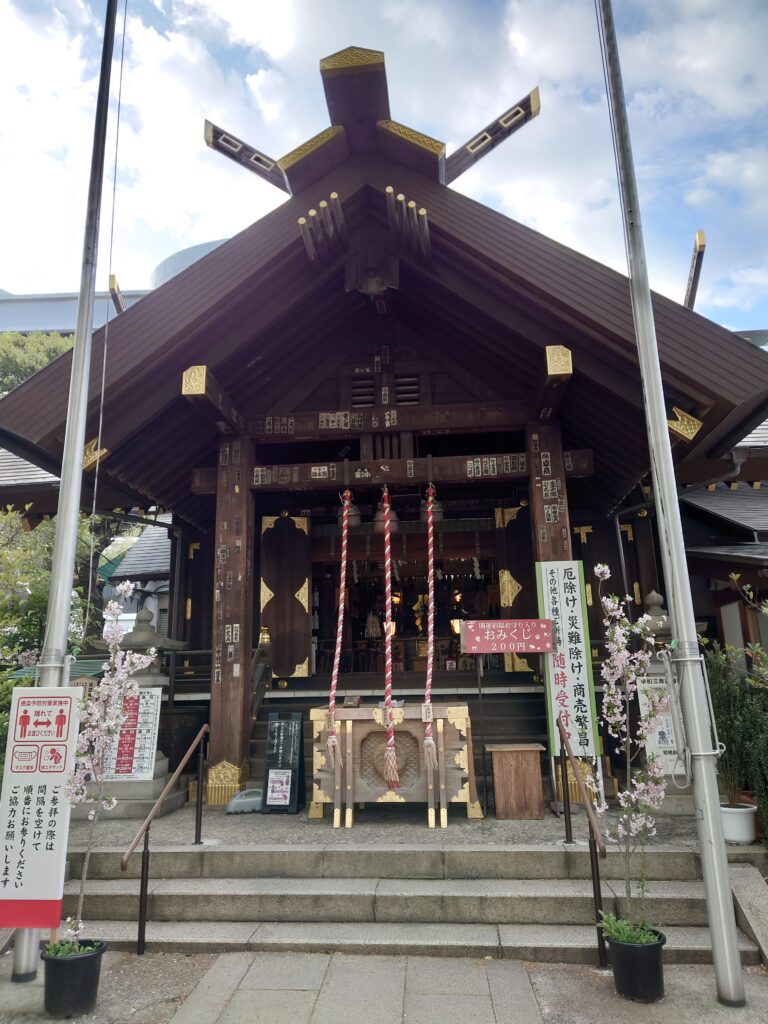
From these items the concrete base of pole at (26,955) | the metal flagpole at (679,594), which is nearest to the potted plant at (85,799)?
the concrete base of pole at (26,955)

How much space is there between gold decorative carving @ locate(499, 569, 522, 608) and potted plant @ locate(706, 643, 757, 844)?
4.40 meters

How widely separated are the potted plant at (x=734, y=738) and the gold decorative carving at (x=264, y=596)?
6.73 m

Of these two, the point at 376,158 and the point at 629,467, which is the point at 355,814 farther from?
the point at 376,158

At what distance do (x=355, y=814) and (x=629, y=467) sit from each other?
5419 mm

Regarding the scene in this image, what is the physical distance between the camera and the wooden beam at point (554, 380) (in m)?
6.82

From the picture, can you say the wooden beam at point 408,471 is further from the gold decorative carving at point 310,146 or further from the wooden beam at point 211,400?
the gold decorative carving at point 310,146

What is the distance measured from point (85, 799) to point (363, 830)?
2759 millimetres

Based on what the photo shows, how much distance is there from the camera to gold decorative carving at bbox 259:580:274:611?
1047 cm

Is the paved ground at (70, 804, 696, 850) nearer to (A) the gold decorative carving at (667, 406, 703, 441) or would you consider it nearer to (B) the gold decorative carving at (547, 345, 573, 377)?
(A) the gold decorative carving at (667, 406, 703, 441)

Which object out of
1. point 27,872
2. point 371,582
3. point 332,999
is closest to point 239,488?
Answer: point 27,872

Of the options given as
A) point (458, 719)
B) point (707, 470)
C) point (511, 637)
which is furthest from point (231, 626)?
point (707, 470)

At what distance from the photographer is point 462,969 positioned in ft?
13.9

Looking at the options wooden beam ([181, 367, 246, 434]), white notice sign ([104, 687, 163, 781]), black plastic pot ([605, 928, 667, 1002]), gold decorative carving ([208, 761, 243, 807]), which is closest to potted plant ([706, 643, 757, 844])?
black plastic pot ([605, 928, 667, 1002])

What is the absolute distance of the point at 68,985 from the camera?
3852 millimetres
